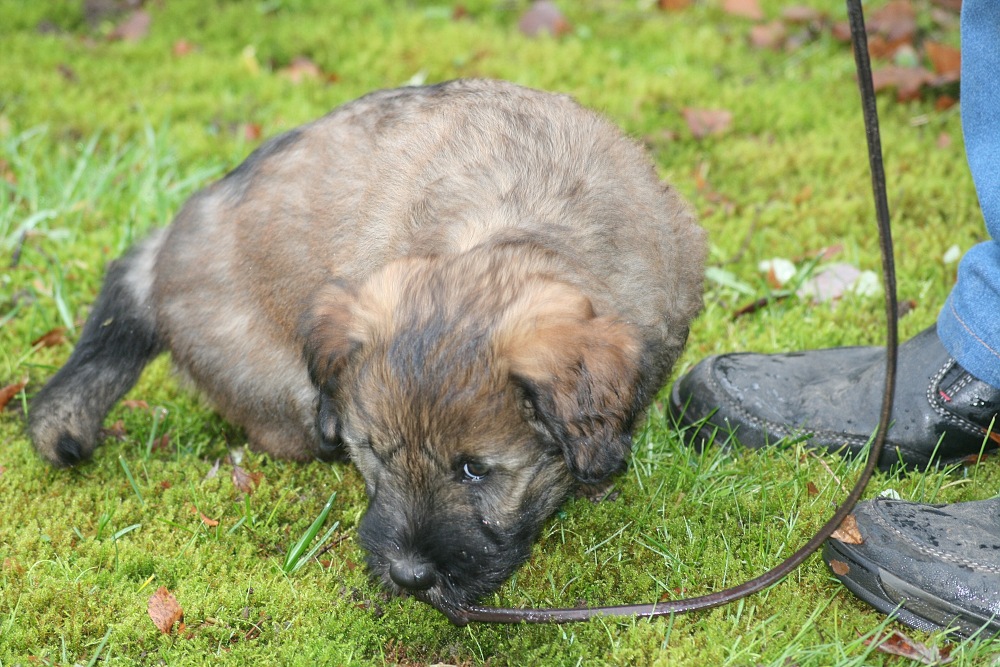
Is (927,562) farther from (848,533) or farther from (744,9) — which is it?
(744,9)

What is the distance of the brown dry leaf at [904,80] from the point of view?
17.9ft

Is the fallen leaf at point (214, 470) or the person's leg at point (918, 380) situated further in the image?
the fallen leaf at point (214, 470)

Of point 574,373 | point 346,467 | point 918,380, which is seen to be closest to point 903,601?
point 918,380

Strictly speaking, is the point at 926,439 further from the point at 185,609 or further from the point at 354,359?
the point at 185,609

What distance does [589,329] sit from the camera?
8.04 feet

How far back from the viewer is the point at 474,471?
252 cm

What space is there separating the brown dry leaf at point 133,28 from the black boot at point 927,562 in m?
5.28

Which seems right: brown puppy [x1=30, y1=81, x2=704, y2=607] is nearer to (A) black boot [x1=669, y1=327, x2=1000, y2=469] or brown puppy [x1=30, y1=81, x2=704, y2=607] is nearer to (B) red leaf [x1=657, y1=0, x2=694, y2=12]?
(A) black boot [x1=669, y1=327, x2=1000, y2=469]

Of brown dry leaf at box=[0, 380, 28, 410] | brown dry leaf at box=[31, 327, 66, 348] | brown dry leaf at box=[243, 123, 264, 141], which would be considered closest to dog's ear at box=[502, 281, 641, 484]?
brown dry leaf at box=[0, 380, 28, 410]

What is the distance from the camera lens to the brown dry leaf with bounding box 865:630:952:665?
8.36 ft

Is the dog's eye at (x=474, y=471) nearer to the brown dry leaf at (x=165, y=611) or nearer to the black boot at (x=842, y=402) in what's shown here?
the brown dry leaf at (x=165, y=611)

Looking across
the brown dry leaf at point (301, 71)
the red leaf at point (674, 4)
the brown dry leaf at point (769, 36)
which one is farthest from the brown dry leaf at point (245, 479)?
the red leaf at point (674, 4)

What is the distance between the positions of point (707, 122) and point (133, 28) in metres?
3.55

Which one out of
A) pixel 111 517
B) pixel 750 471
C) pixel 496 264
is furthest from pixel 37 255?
pixel 750 471
